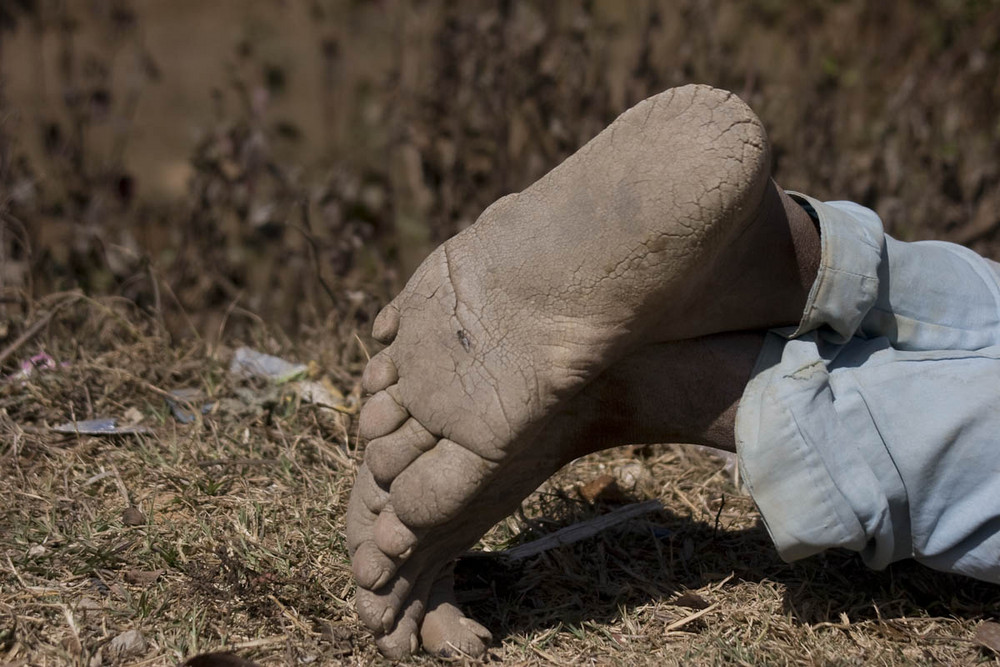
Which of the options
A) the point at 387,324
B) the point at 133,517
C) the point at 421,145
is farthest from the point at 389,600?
the point at 421,145

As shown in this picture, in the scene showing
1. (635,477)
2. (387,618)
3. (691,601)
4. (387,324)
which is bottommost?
(635,477)

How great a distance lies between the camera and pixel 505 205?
156cm

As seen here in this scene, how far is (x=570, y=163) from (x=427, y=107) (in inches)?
89.1

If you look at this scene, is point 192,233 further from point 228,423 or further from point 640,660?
point 640,660

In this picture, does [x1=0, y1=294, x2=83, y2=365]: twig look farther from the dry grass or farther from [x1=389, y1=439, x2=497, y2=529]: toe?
[x1=389, y1=439, x2=497, y2=529]: toe

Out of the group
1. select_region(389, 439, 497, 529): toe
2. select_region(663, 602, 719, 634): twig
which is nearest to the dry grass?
select_region(663, 602, 719, 634): twig

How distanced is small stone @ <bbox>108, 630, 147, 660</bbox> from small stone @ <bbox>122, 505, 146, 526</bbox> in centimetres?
33

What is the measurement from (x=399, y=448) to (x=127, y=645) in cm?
51

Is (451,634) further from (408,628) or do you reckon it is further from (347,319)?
(347,319)

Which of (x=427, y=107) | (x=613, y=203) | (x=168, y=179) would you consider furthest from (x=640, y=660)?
(x=168, y=179)

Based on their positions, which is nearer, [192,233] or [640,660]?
[640,660]

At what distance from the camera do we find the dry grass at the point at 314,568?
166 cm

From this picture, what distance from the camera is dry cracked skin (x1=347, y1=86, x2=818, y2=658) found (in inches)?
57.3

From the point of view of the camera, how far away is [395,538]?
1.52m
